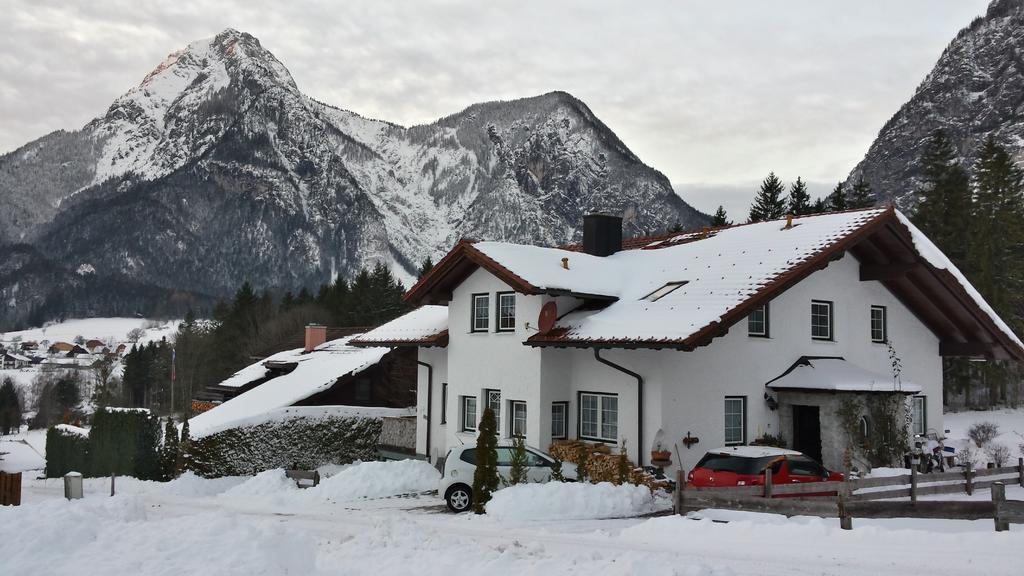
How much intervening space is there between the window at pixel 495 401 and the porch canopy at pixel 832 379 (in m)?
7.89

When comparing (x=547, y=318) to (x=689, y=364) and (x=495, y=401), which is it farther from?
(x=689, y=364)

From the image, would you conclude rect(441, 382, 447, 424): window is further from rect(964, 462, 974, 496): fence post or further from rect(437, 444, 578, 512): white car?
rect(964, 462, 974, 496): fence post

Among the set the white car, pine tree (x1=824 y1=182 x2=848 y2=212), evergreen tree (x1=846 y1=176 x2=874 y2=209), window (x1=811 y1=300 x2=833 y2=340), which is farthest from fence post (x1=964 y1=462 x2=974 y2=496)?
evergreen tree (x1=846 y1=176 x2=874 y2=209)

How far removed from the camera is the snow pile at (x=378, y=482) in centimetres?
2366

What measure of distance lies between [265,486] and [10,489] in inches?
276

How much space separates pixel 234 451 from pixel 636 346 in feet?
58.5

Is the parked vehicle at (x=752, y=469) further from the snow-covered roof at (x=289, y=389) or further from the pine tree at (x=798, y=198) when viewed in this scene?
the pine tree at (x=798, y=198)

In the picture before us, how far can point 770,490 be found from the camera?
53.6 ft

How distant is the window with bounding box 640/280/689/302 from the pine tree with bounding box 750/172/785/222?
4784cm

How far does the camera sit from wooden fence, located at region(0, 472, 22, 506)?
2212 cm

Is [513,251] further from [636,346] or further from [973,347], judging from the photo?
[973,347]

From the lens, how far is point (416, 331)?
30.5 m

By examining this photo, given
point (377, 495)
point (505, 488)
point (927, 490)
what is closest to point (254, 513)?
point (377, 495)

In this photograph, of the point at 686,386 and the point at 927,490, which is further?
the point at 686,386
